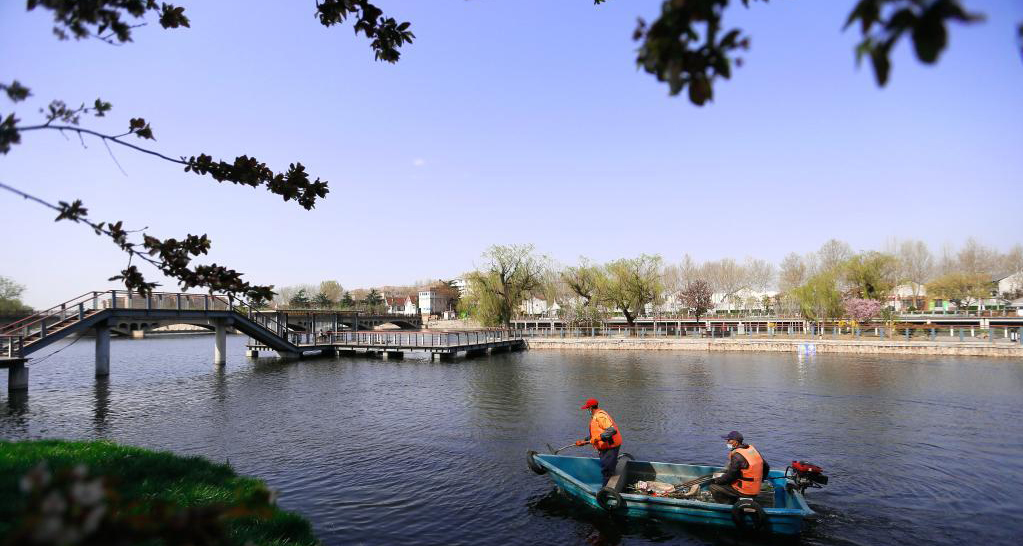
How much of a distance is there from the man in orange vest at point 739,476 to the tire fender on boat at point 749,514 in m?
0.40

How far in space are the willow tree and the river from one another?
25722 millimetres

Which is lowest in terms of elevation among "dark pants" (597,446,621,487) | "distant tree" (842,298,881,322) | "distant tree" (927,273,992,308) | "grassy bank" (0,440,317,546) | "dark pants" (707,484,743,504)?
"dark pants" (707,484,743,504)

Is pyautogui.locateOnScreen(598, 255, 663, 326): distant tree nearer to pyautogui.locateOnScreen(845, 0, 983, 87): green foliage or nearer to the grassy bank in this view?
the grassy bank

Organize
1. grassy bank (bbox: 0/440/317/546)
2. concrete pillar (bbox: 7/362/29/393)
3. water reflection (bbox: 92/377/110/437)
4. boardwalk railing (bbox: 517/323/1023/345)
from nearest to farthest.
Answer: grassy bank (bbox: 0/440/317/546) < water reflection (bbox: 92/377/110/437) < concrete pillar (bbox: 7/362/29/393) < boardwalk railing (bbox: 517/323/1023/345)

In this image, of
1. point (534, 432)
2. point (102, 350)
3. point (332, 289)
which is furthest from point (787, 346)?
point (332, 289)

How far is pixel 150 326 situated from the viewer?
38719 mm

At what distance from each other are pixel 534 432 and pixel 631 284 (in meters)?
49.3

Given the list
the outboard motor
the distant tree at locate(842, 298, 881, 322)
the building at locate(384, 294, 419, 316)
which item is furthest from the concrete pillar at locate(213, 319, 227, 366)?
the building at locate(384, 294, 419, 316)

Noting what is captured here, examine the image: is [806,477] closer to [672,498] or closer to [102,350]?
[672,498]

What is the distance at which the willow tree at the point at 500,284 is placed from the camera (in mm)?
63750

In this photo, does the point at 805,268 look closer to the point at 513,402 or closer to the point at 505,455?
the point at 513,402

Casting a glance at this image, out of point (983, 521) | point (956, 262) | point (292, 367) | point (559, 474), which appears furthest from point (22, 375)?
point (956, 262)

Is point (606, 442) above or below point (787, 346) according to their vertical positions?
above

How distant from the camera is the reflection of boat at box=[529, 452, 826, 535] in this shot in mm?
10742
